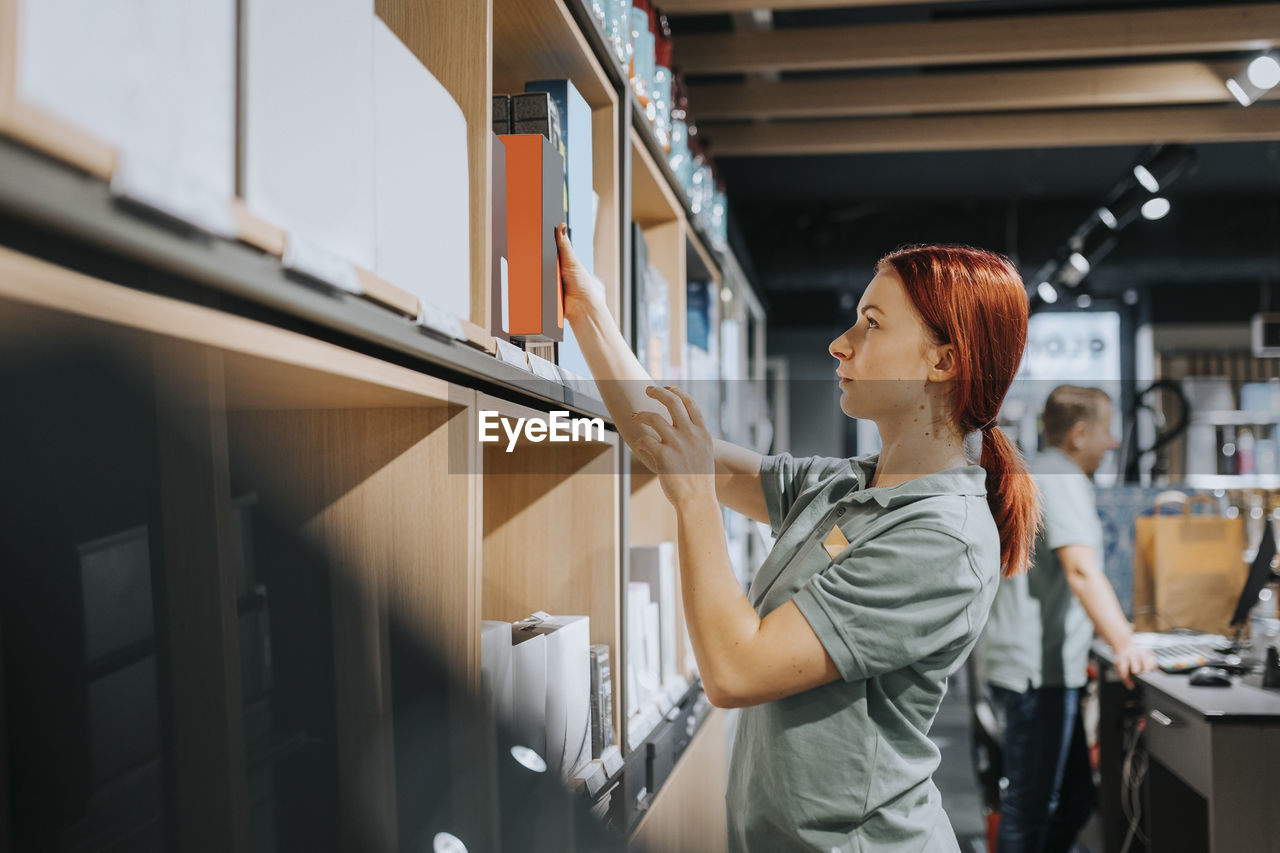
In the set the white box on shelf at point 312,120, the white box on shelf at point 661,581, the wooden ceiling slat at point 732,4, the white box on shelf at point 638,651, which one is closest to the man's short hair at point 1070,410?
the wooden ceiling slat at point 732,4

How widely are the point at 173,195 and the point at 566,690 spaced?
1.03 metres

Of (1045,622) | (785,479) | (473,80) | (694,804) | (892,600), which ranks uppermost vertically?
(473,80)

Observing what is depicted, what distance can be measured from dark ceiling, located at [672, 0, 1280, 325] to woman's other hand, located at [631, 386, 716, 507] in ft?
19.6

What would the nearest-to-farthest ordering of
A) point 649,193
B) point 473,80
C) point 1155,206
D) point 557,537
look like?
1. point 473,80
2. point 557,537
3. point 649,193
4. point 1155,206

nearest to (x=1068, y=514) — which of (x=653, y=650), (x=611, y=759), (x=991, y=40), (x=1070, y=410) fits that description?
(x=1070, y=410)

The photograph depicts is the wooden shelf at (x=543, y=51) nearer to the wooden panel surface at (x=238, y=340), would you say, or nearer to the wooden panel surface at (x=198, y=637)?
the wooden panel surface at (x=238, y=340)

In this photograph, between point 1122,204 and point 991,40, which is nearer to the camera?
point 991,40

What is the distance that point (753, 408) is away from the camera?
4.77 m

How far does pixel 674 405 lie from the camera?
119 cm

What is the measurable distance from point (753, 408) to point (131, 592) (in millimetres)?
4087

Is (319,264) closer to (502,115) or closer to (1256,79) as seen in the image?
(502,115)

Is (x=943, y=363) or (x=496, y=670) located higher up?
(x=943, y=363)

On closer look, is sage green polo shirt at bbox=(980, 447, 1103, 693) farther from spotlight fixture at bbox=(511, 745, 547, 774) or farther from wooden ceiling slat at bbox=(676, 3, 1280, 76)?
spotlight fixture at bbox=(511, 745, 547, 774)

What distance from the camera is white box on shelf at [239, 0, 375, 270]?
Answer: 0.62 metres
